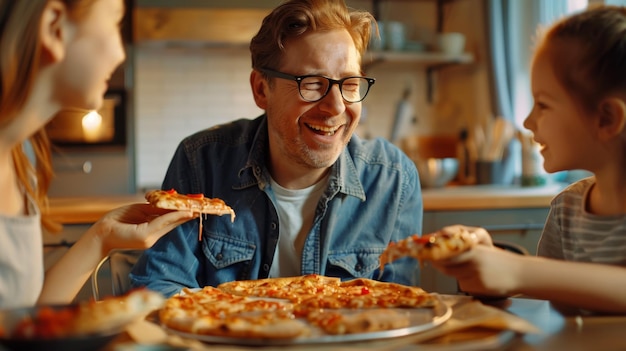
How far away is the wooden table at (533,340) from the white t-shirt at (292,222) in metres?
0.83

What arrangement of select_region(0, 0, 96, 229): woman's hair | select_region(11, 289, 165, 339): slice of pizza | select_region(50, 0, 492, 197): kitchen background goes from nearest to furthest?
1. select_region(11, 289, 165, 339): slice of pizza
2. select_region(0, 0, 96, 229): woman's hair
3. select_region(50, 0, 492, 197): kitchen background

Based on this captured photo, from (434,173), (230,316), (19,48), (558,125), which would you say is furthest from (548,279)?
(434,173)

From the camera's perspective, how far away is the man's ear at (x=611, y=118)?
142cm

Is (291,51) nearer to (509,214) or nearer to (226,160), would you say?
(226,160)

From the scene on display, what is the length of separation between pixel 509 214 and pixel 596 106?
214 centimetres

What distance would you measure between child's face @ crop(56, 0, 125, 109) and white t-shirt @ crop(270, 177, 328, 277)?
97 cm

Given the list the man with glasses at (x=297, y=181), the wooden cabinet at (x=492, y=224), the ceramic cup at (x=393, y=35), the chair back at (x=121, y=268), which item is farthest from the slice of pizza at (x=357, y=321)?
the ceramic cup at (x=393, y=35)

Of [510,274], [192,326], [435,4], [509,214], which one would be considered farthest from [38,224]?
[435,4]

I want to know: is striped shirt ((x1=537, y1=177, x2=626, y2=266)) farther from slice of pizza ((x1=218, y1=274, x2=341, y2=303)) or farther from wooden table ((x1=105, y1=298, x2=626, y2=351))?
slice of pizza ((x1=218, y1=274, x2=341, y2=303))

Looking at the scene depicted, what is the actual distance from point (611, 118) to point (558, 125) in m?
0.11

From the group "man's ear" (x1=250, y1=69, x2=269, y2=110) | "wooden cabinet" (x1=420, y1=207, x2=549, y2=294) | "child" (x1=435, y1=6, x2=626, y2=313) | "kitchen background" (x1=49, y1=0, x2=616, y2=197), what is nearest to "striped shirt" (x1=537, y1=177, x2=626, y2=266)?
"child" (x1=435, y1=6, x2=626, y2=313)

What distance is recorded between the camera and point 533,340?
3.86ft

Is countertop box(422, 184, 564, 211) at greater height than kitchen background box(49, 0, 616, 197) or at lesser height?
lesser

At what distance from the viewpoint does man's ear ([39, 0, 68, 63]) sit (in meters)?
1.09
